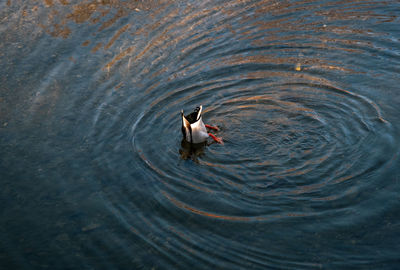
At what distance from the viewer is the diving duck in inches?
332

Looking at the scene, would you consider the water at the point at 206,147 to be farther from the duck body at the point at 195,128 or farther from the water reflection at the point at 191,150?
the duck body at the point at 195,128

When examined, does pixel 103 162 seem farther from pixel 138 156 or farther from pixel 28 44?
pixel 28 44

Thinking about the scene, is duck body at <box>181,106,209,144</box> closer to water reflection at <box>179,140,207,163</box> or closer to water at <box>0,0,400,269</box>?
water reflection at <box>179,140,207,163</box>

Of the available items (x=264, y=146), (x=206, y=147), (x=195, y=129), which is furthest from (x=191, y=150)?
(x=264, y=146)

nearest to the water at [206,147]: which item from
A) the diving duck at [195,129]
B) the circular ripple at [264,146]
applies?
the circular ripple at [264,146]

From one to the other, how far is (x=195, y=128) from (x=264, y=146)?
129 cm

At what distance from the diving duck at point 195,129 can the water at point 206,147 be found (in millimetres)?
295

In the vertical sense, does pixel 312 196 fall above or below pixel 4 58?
below

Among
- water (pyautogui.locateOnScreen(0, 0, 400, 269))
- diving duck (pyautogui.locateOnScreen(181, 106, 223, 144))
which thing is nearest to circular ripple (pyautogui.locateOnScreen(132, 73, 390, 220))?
water (pyautogui.locateOnScreen(0, 0, 400, 269))

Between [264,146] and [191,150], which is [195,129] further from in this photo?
[264,146]

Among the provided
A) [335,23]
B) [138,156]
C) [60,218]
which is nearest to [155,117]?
[138,156]

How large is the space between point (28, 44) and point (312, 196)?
8227mm

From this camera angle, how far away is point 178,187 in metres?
7.59

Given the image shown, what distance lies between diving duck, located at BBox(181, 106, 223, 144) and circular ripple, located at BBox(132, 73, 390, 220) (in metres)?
0.23
